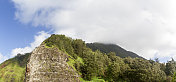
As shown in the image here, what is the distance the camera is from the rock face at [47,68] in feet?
118

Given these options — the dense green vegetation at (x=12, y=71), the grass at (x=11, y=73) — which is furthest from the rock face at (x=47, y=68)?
the grass at (x=11, y=73)

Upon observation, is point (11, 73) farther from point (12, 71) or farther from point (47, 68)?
point (47, 68)

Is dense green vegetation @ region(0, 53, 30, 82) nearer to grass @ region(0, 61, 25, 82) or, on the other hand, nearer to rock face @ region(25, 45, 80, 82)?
grass @ region(0, 61, 25, 82)

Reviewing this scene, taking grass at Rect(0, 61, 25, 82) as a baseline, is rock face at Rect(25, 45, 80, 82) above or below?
above

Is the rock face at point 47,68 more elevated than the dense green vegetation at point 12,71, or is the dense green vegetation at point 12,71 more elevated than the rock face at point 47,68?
the rock face at point 47,68

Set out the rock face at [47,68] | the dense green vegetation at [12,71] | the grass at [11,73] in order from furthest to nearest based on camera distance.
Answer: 1. the dense green vegetation at [12,71]
2. the grass at [11,73]
3. the rock face at [47,68]

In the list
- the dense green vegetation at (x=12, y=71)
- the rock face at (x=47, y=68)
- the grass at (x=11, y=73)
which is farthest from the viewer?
the dense green vegetation at (x=12, y=71)

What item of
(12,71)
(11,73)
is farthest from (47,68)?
(12,71)

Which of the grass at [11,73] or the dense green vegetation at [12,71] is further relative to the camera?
the dense green vegetation at [12,71]

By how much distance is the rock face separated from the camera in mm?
35938

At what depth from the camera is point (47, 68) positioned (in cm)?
3847

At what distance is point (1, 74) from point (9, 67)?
20.1 meters

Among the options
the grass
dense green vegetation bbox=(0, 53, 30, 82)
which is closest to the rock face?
dense green vegetation bbox=(0, 53, 30, 82)

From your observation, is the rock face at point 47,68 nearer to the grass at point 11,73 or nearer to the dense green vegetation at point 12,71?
the dense green vegetation at point 12,71
